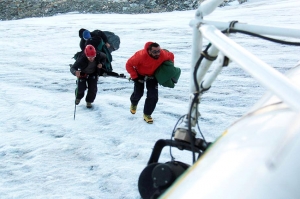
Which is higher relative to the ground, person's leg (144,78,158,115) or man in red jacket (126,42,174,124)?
man in red jacket (126,42,174,124)

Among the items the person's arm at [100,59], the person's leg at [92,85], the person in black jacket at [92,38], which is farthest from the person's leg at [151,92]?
the person in black jacket at [92,38]

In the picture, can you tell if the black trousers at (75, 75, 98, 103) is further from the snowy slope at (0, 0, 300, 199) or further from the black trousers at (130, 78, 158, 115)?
the black trousers at (130, 78, 158, 115)

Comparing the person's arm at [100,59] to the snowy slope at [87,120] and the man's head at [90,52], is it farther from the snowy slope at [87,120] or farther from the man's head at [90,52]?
the snowy slope at [87,120]

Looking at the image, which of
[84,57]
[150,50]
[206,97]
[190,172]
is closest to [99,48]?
[84,57]

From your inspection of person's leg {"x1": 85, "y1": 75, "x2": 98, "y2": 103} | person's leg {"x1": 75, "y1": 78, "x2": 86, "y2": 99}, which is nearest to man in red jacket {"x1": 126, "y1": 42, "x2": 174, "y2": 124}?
person's leg {"x1": 85, "y1": 75, "x2": 98, "y2": 103}

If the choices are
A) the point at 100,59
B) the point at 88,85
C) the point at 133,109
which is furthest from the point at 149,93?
the point at 88,85

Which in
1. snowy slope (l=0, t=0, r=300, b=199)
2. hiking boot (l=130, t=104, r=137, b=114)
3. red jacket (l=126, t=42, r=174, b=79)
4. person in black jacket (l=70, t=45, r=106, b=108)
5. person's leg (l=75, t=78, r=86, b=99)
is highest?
red jacket (l=126, t=42, r=174, b=79)

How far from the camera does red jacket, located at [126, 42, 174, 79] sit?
18.8 ft

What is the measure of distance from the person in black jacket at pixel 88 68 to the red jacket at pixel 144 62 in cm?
79

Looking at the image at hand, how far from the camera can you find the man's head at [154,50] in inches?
221

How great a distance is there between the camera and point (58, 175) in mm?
5023

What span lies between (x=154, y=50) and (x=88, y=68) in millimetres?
1379

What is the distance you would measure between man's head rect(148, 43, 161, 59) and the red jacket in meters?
0.05

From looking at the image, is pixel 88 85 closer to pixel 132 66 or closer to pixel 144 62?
pixel 132 66
